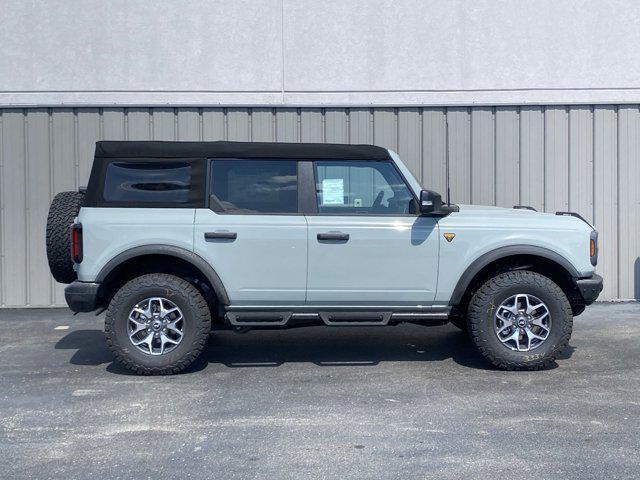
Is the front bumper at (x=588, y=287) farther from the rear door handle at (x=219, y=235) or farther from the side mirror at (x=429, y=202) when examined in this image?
the rear door handle at (x=219, y=235)

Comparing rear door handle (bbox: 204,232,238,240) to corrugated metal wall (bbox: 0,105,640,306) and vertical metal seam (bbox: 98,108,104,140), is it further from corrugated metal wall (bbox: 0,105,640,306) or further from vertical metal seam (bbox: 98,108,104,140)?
vertical metal seam (bbox: 98,108,104,140)

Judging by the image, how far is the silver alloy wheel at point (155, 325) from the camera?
7133mm

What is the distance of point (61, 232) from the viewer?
7.35m

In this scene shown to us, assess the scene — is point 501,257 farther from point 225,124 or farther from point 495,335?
point 225,124

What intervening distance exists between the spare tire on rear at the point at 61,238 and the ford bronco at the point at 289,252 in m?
0.01

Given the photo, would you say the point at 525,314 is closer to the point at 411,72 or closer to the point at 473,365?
the point at 473,365

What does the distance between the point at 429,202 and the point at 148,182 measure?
234 centimetres

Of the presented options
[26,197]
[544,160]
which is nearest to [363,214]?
[544,160]

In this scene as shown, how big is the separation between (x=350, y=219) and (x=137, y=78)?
510cm

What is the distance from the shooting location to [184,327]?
23.4ft

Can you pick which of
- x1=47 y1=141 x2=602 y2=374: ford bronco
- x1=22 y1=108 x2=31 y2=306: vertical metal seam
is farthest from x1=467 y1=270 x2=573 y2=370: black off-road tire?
x1=22 y1=108 x2=31 y2=306: vertical metal seam

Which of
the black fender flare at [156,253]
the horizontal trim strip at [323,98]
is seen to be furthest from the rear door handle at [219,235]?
the horizontal trim strip at [323,98]

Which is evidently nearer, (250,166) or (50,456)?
(50,456)

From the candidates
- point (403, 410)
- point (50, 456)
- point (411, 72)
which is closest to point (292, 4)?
point (411, 72)
